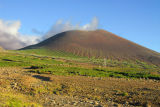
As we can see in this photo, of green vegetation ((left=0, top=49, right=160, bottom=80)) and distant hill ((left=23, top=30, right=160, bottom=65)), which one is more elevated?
distant hill ((left=23, top=30, right=160, bottom=65))

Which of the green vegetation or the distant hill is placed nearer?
the green vegetation

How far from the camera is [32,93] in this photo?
1430 centimetres

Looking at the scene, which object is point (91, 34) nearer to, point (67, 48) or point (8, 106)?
point (67, 48)

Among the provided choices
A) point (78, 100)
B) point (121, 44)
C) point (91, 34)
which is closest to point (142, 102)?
point (78, 100)

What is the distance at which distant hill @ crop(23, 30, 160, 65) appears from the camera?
11075 centimetres

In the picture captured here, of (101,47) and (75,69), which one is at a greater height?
(101,47)

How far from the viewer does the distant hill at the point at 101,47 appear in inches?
4360

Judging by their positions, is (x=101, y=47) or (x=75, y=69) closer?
(x=75, y=69)

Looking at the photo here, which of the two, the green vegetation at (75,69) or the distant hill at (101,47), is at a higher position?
the distant hill at (101,47)

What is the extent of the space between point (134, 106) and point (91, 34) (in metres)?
146

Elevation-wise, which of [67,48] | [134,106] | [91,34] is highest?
[91,34]

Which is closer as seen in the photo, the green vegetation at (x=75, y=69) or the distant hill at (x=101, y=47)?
the green vegetation at (x=75, y=69)

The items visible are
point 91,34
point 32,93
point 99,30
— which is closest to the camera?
point 32,93

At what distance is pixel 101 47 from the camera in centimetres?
12912
